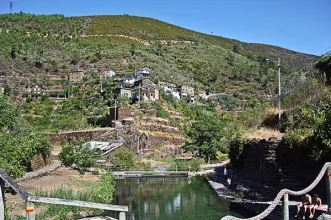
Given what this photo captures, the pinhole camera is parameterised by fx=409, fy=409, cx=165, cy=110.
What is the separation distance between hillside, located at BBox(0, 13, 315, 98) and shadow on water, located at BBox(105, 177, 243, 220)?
4374 cm

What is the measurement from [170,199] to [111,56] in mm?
70476

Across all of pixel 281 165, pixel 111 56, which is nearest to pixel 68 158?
pixel 281 165

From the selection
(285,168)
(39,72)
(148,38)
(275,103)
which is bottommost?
(285,168)

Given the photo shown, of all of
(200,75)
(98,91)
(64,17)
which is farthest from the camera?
(64,17)

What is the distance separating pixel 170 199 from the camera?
976 inches

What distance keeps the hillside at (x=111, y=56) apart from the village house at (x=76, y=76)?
1.48 m

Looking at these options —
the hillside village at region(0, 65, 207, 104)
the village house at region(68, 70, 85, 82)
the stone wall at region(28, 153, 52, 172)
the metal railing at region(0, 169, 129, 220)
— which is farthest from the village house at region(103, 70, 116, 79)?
the metal railing at region(0, 169, 129, 220)

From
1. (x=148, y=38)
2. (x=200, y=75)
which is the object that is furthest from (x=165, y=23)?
(x=200, y=75)

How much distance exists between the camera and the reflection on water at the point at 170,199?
19766 millimetres

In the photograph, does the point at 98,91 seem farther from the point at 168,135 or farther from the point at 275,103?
the point at 275,103

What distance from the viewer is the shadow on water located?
64.8 feet

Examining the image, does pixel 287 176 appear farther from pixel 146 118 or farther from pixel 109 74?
pixel 109 74

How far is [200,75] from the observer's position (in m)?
Answer: 96.2

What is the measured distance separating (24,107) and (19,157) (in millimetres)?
48401
